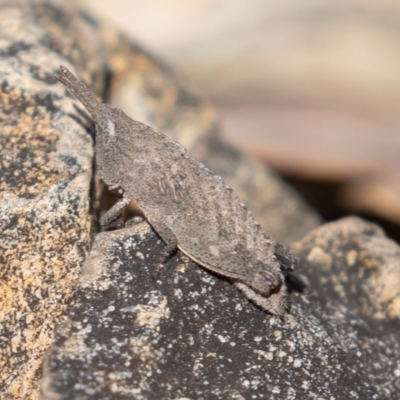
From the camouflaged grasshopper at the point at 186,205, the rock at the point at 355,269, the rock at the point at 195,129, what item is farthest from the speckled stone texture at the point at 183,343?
the rock at the point at 195,129

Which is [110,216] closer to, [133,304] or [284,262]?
[133,304]

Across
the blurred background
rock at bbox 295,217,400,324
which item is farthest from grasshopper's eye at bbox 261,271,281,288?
the blurred background

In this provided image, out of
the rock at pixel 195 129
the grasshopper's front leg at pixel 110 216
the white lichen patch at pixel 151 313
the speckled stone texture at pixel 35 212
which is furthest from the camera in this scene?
the rock at pixel 195 129

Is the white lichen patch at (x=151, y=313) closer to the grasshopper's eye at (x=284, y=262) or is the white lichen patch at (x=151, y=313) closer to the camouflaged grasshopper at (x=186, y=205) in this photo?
the camouflaged grasshopper at (x=186, y=205)

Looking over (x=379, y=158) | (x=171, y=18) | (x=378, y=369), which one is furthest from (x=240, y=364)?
(x=171, y=18)

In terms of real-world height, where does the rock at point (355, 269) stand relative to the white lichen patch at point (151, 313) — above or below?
below

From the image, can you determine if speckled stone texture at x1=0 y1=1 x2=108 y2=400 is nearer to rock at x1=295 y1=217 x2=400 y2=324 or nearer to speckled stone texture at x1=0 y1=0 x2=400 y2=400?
speckled stone texture at x1=0 y1=0 x2=400 y2=400
